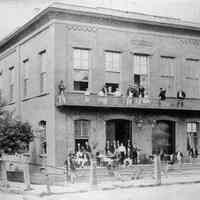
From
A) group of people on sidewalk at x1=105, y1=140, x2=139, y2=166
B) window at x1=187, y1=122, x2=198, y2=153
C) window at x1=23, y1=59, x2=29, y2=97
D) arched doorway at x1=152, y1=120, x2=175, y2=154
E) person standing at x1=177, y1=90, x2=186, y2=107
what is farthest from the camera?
window at x1=23, y1=59, x2=29, y2=97

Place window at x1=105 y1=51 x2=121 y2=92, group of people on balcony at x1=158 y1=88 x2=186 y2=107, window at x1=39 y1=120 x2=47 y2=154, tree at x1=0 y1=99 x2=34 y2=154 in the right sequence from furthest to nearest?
group of people on balcony at x1=158 y1=88 x2=186 y2=107, window at x1=105 y1=51 x2=121 y2=92, window at x1=39 y1=120 x2=47 y2=154, tree at x1=0 y1=99 x2=34 y2=154

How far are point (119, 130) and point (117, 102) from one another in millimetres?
1942

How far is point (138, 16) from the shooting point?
24.0 metres

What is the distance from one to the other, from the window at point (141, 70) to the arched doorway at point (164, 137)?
2298 mm

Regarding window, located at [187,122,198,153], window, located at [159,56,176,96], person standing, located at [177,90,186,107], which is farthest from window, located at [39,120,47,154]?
window, located at [187,122,198,153]

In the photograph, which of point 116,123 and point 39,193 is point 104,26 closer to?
point 116,123

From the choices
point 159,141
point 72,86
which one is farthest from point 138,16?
point 159,141

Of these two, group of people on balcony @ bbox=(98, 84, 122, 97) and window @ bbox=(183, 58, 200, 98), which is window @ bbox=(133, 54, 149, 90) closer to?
group of people on balcony @ bbox=(98, 84, 122, 97)

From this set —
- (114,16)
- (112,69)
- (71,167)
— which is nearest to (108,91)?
(112,69)

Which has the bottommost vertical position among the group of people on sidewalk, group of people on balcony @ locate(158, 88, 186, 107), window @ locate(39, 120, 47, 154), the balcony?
the group of people on sidewalk

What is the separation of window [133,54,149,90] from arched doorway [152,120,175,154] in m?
2.30

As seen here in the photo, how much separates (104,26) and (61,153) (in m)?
7.02

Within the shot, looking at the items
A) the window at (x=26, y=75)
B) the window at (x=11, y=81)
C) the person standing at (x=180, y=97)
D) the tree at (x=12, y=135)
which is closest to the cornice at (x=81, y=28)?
the window at (x=26, y=75)

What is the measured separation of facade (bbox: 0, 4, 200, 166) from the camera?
73.4 ft
